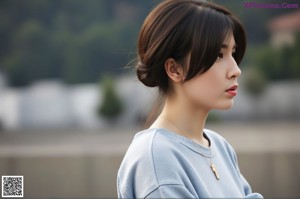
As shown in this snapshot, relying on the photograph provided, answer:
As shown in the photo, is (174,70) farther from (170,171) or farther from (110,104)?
(110,104)

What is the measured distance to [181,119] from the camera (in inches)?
39.1

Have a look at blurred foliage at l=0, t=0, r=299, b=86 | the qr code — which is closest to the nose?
the qr code

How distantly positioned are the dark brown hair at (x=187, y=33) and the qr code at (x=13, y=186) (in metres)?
0.89

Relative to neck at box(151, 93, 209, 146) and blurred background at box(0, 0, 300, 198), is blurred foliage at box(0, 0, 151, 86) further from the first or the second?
neck at box(151, 93, 209, 146)

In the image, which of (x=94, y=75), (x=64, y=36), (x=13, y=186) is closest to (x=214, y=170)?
(x=13, y=186)

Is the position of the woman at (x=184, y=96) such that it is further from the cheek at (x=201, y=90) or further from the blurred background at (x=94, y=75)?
the blurred background at (x=94, y=75)

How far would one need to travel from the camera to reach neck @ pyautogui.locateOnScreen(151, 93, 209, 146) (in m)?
0.99

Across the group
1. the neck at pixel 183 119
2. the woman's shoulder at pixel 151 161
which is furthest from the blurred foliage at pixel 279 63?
the woman's shoulder at pixel 151 161

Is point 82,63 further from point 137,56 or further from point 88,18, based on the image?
point 137,56

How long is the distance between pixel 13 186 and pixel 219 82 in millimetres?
1021

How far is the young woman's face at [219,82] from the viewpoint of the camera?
0.93 m

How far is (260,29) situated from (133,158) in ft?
51.6

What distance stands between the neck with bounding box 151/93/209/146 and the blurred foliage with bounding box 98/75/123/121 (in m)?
13.8

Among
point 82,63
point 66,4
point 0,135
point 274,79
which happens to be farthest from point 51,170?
point 66,4
